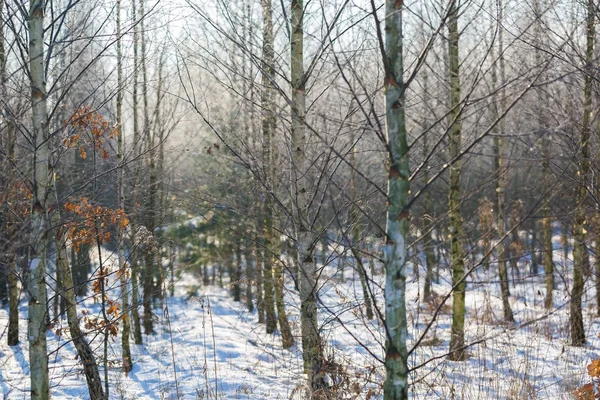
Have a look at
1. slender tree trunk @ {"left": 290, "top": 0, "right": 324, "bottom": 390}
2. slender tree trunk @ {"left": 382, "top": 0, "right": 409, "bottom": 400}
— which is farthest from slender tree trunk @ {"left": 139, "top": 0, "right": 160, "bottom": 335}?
slender tree trunk @ {"left": 382, "top": 0, "right": 409, "bottom": 400}

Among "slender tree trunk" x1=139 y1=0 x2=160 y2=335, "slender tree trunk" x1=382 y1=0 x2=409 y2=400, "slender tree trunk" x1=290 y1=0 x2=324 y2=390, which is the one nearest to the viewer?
"slender tree trunk" x1=382 y1=0 x2=409 y2=400

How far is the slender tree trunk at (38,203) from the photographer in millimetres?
3408

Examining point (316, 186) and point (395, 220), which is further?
point (316, 186)

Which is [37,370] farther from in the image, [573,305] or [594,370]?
[573,305]

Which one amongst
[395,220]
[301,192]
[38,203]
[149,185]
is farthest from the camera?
[149,185]

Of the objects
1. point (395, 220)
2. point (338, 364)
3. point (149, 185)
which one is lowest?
point (338, 364)

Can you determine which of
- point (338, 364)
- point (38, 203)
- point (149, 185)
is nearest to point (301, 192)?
point (338, 364)

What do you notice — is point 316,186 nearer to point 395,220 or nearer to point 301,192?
point 301,192

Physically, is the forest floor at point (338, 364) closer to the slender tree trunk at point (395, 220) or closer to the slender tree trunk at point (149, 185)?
the slender tree trunk at point (149, 185)

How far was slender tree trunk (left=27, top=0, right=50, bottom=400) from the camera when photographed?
3408mm

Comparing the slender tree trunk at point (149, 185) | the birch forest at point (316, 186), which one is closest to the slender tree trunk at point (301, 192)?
the birch forest at point (316, 186)

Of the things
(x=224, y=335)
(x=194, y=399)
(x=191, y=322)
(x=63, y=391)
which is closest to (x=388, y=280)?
(x=194, y=399)

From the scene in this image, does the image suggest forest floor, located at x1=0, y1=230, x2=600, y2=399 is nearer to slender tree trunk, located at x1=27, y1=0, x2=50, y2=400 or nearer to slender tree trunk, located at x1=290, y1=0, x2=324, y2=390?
slender tree trunk, located at x1=290, y1=0, x2=324, y2=390

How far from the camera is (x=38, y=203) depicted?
3418 millimetres
